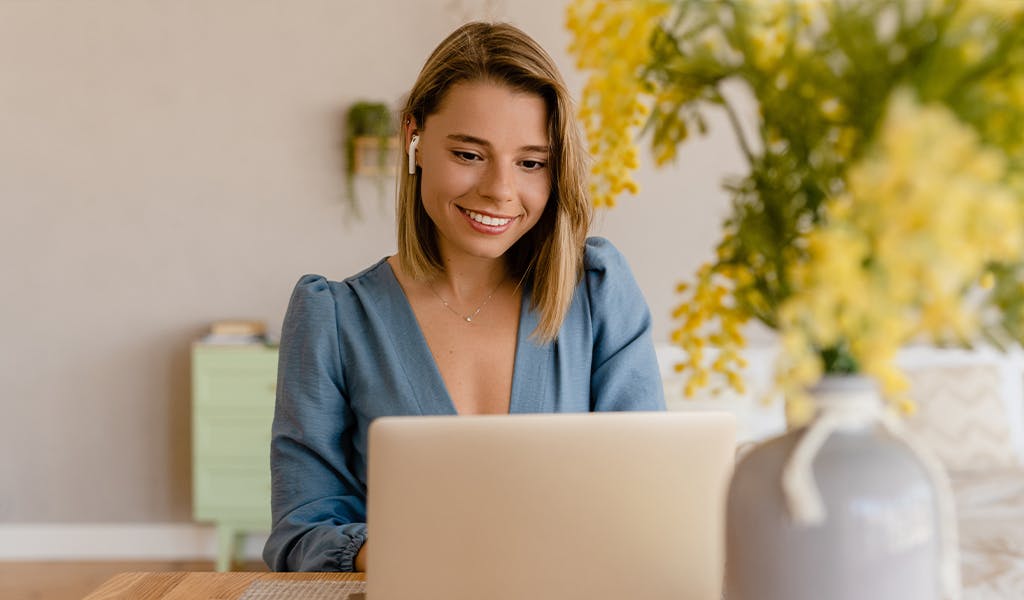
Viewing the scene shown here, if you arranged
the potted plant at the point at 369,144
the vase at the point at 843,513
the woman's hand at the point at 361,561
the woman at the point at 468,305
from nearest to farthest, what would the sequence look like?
1. the vase at the point at 843,513
2. the woman's hand at the point at 361,561
3. the woman at the point at 468,305
4. the potted plant at the point at 369,144

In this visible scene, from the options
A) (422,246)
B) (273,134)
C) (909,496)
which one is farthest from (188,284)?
(909,496)

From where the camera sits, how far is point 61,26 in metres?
4.64

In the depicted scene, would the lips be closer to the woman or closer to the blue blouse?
the woman

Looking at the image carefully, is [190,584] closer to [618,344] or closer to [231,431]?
[618,344]

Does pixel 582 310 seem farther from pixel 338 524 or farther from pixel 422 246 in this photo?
pixel 338 524

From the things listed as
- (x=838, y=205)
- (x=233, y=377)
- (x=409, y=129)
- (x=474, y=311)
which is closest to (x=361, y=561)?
(x=474, y=311)

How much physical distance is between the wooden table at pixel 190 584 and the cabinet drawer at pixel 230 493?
3138 mm

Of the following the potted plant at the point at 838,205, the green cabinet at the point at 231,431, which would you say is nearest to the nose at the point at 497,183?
the potted plant at the point at 838,205

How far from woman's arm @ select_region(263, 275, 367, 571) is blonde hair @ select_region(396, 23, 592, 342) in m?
0.21

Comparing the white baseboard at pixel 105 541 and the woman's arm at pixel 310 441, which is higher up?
the woman's arm at pixel 310 441

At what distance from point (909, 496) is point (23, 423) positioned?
4.72 meters

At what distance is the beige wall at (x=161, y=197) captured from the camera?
4.66 meters

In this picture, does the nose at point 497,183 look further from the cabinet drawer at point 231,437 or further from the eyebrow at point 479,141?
the cabinet drawer at point 231,437

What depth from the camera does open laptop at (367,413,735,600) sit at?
1002mm
